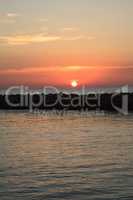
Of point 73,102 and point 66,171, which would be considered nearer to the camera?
point 66,171

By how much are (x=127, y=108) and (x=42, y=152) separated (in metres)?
59.3

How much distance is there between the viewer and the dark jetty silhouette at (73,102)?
89.8 m

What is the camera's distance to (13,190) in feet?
47.9

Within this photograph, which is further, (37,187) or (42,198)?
(37,187)

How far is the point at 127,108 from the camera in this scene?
81.9 meters

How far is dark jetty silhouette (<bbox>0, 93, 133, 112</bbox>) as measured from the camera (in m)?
89.8

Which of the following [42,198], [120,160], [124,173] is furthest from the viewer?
[120,160]

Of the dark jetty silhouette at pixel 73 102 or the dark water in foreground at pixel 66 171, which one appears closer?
the dark water in foreground at pixel 66 171

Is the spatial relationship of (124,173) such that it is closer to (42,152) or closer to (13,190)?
(13,190)

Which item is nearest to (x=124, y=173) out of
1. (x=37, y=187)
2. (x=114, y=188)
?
(x=114, y=188)

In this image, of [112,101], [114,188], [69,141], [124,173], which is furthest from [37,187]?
[112,101]

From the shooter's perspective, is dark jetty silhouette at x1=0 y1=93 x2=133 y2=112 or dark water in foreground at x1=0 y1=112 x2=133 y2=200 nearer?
dark water in foreground at x1=0 y1=112 x2=133 y2=200

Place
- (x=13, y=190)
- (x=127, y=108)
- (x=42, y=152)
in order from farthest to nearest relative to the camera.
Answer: (x=127, y=108) < (x=42, y=152) < (x=13, y=190)

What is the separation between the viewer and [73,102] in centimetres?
9956
